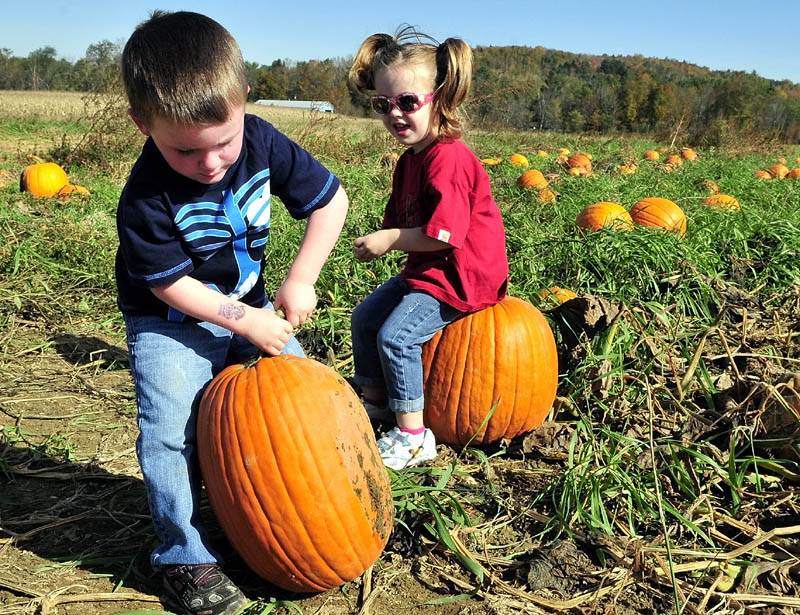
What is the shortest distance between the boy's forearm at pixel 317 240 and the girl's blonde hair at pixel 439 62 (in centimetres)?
73

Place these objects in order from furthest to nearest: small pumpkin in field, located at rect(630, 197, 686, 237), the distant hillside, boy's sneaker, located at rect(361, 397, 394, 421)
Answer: the distant hillside
small pumpkin in field, located at rect(630, 197, 686, 237)
boy's sneaker, located at rect(361, 397, 394, 421)

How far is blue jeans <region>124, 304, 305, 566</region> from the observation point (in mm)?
2115

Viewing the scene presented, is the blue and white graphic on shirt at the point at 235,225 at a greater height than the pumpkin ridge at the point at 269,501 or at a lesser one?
greater

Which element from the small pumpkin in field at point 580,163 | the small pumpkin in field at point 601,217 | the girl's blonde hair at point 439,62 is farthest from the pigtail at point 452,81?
the small pumpkin in field at point 580,163

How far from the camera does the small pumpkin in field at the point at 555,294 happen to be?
12.7 ft

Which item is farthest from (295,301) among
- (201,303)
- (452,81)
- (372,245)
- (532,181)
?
(532,181)

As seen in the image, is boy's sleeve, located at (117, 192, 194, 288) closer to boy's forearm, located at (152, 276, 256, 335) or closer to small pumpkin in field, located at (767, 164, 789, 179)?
boy's forearm, located at (152, 276, 256, 335)

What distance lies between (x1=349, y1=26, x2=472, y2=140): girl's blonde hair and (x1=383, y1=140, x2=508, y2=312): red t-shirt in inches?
3.9

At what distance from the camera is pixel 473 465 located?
296 centimetres

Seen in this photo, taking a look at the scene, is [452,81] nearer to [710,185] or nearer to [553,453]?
[553,453]

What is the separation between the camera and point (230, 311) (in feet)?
6.79

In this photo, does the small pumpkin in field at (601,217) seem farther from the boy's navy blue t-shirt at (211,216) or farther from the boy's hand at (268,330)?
the boy's hand at (268,330)

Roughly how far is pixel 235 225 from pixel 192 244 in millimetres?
152

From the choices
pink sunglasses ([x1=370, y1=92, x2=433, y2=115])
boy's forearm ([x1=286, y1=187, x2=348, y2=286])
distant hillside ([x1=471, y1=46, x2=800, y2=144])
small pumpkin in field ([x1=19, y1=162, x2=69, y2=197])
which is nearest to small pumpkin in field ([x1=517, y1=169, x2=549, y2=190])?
small pumpkin in field ([x1=19, y1=162, x2=69, y2=197])
